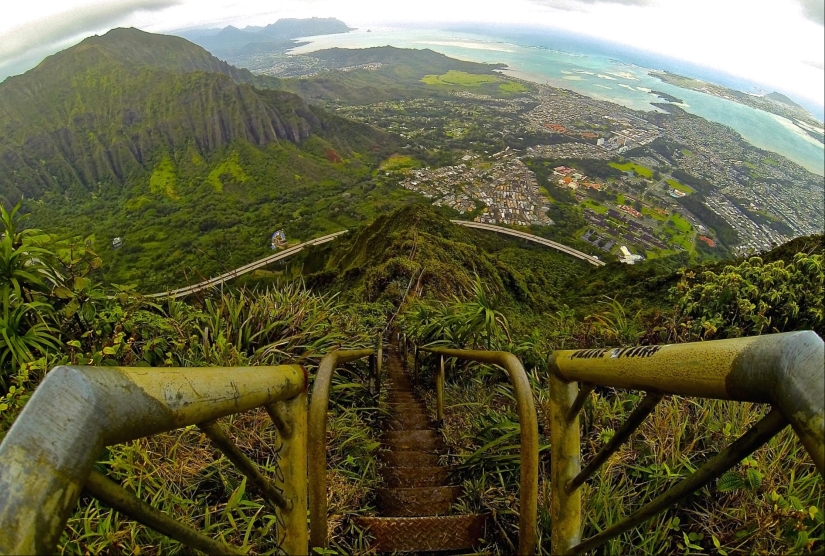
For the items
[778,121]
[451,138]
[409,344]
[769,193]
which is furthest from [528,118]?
[409,344]

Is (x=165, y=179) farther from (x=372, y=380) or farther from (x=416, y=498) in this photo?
(x=416, y=498)

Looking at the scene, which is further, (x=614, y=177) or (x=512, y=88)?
(x=512, y=88)

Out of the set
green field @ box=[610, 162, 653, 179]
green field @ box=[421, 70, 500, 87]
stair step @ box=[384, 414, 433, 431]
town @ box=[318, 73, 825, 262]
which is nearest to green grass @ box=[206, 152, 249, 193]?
town @ box=[318, 73, 825, 262]

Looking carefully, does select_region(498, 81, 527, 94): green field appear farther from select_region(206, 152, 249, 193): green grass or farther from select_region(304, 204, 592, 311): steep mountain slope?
select_region(304, 204, 592, 311): steep mountain slope

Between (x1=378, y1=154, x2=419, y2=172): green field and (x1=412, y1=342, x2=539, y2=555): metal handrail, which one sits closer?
(x1=412, y1=342, x2=539, y2=555): metal handrail

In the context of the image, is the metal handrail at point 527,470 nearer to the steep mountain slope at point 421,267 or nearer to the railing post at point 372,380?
the railing post at point 372,380

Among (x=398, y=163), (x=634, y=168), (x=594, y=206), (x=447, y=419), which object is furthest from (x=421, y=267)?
(x=634, y=168)
